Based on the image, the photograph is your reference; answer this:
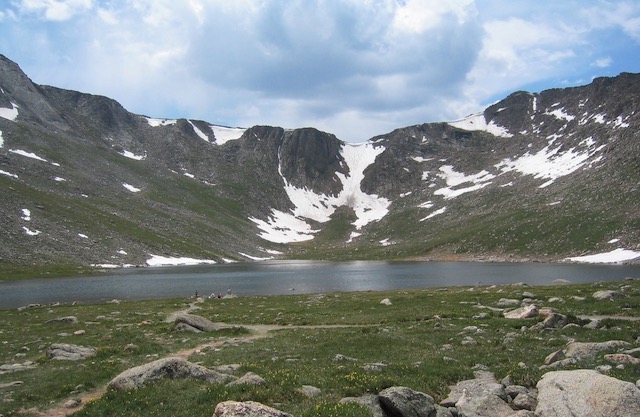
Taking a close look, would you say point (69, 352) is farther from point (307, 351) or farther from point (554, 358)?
point (554, 358)

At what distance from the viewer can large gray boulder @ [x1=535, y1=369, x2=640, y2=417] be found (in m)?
12.7

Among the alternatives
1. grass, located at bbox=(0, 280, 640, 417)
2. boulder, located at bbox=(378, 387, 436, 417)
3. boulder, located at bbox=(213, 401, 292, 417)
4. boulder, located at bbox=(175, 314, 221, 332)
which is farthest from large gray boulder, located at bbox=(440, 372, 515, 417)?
boulder, located at bbox=(175, 314, 221, 332)

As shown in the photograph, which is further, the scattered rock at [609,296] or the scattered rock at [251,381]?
the scattered rock at [609,296]

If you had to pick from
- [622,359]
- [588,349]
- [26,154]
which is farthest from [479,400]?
[26,154]

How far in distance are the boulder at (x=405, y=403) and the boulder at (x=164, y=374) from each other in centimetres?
711

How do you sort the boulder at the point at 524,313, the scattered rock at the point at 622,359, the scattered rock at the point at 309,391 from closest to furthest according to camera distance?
the scattered rock at the point at 309,391 < the scattered rock at the point at 622,359 < the boulder at the point at 524,313

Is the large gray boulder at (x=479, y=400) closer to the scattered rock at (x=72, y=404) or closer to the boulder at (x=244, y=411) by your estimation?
the boulder at (x=244, y=411)

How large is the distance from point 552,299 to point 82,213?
15755 cm

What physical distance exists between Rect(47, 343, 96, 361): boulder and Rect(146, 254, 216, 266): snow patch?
12671 cm

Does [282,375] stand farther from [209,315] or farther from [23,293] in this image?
[23,293]

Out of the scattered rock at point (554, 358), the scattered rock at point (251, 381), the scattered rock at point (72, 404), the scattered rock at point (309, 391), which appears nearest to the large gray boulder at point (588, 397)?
the scattered rock at point (554, 358)

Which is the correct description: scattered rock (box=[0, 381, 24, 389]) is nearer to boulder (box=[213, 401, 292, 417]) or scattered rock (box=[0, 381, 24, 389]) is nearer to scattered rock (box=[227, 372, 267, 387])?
scattered rock (box=[227, 372, 267, 387])

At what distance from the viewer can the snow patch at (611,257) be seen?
129 metres

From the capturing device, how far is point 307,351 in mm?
25203
